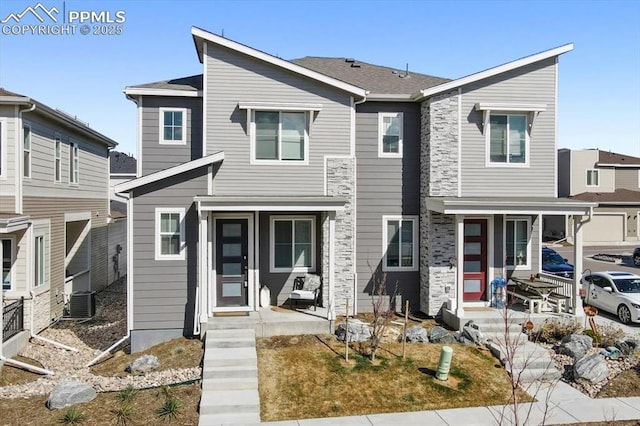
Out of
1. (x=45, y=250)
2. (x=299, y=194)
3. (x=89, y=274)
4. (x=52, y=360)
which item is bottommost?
(x=52, y=360)

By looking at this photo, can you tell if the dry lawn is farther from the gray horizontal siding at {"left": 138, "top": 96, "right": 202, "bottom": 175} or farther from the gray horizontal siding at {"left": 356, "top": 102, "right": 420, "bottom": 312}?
the gray horizontal siding at {"left": 138, "top": 96, "right": 202, "bottom": 175}

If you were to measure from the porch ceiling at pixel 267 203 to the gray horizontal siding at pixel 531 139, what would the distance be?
395cm

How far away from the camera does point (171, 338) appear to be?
39.7ft

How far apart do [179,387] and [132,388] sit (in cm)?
83

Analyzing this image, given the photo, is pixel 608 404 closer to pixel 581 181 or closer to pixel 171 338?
pixel 171 338

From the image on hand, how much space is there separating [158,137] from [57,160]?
5039 millimetres

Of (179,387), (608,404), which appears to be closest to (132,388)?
(179,387)

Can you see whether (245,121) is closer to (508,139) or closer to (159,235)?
(159,235)

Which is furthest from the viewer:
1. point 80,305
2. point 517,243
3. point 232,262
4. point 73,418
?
point 80,305

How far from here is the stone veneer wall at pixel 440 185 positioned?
13352 millimetres

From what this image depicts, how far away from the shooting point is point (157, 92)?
12961 millimetres

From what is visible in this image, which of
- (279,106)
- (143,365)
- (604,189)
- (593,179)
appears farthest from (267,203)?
(604,189)

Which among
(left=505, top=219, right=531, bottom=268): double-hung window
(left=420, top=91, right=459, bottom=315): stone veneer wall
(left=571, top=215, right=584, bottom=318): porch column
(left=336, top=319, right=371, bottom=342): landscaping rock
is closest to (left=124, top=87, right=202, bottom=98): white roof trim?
(left=420, top=91, right=459, bottom=315): stone veneer wall

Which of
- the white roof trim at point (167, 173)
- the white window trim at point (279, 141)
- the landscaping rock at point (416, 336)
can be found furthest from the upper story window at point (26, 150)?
the landscaping rock at point (416, 336)
